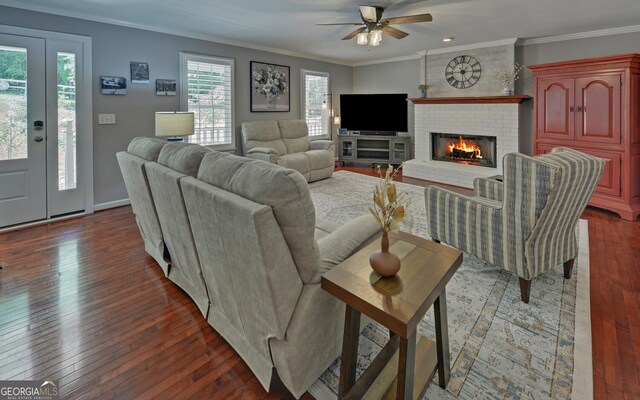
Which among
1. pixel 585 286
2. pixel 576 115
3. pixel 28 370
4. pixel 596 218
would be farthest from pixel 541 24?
pixel 28 370

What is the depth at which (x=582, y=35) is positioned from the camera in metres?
4.90

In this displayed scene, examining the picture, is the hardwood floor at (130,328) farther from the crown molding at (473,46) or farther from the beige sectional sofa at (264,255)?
the crown molding at (473,46)

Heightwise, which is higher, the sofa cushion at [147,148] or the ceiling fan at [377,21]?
the ceiling fan at [377,21]

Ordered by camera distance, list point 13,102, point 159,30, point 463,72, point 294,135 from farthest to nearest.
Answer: point 294,135, point 463,72, point 159,30, point 13,102

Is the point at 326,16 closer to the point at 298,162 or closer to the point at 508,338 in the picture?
the point at 298,162

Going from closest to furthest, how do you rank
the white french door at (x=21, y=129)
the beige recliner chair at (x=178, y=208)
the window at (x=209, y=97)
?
the beige recliner chair at (x=178, y=208)
the white french door at (x=21, y=129)
the window at (x=209, y=97)

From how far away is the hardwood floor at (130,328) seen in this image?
62.0 inches

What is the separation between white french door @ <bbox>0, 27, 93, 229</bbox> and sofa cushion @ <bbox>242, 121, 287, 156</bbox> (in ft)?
7.44

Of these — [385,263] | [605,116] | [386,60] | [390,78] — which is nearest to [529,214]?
[385,263]

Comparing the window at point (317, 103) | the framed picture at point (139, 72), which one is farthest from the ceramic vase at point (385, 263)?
the window at point (317, 103)

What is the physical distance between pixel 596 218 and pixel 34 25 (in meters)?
6.80

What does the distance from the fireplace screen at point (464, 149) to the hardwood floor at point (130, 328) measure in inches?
118

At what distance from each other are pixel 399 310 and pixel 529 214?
1420 mm

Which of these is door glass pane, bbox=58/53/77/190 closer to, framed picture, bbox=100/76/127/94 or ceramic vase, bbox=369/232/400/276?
framed picture, bbox=100/76/127/94
